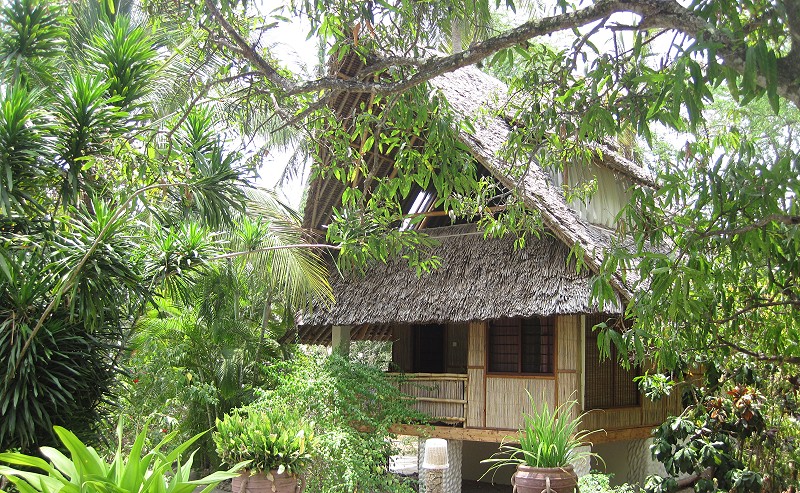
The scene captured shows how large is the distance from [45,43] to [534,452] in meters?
5.20

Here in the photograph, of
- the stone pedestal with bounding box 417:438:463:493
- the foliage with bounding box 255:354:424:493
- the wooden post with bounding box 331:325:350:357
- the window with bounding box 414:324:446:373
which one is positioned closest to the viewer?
the foliage with bounding box 255:354:424:493

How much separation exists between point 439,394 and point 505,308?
1.84 metres

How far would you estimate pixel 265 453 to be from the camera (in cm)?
620

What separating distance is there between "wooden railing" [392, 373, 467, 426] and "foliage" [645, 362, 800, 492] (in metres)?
2.85

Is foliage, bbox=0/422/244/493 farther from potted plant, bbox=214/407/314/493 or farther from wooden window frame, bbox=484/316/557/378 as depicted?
wooden window frame, bbox=484/316/557/378

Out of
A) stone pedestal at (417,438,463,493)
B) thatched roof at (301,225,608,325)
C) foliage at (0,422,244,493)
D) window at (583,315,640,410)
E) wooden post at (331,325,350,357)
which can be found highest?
thatched roof at (301,225,608,325)

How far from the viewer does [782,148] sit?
3092 mm

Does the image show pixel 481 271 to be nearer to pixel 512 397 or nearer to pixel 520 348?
pixel 520 348

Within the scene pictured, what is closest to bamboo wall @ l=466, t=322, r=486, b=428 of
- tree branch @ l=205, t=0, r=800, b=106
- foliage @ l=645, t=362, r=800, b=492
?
foliage @ l=645, t=362, r=800, b=492

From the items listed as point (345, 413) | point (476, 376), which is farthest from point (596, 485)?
point (345, 413)

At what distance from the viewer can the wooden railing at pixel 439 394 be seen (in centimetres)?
954

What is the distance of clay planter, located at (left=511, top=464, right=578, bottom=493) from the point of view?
4.84 m

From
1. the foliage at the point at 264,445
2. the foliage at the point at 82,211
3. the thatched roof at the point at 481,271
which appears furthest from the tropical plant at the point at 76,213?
the thatched roof at the point at 481,271

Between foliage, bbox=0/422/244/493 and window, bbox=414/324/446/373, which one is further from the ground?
window, bbox=414/324/446/373
